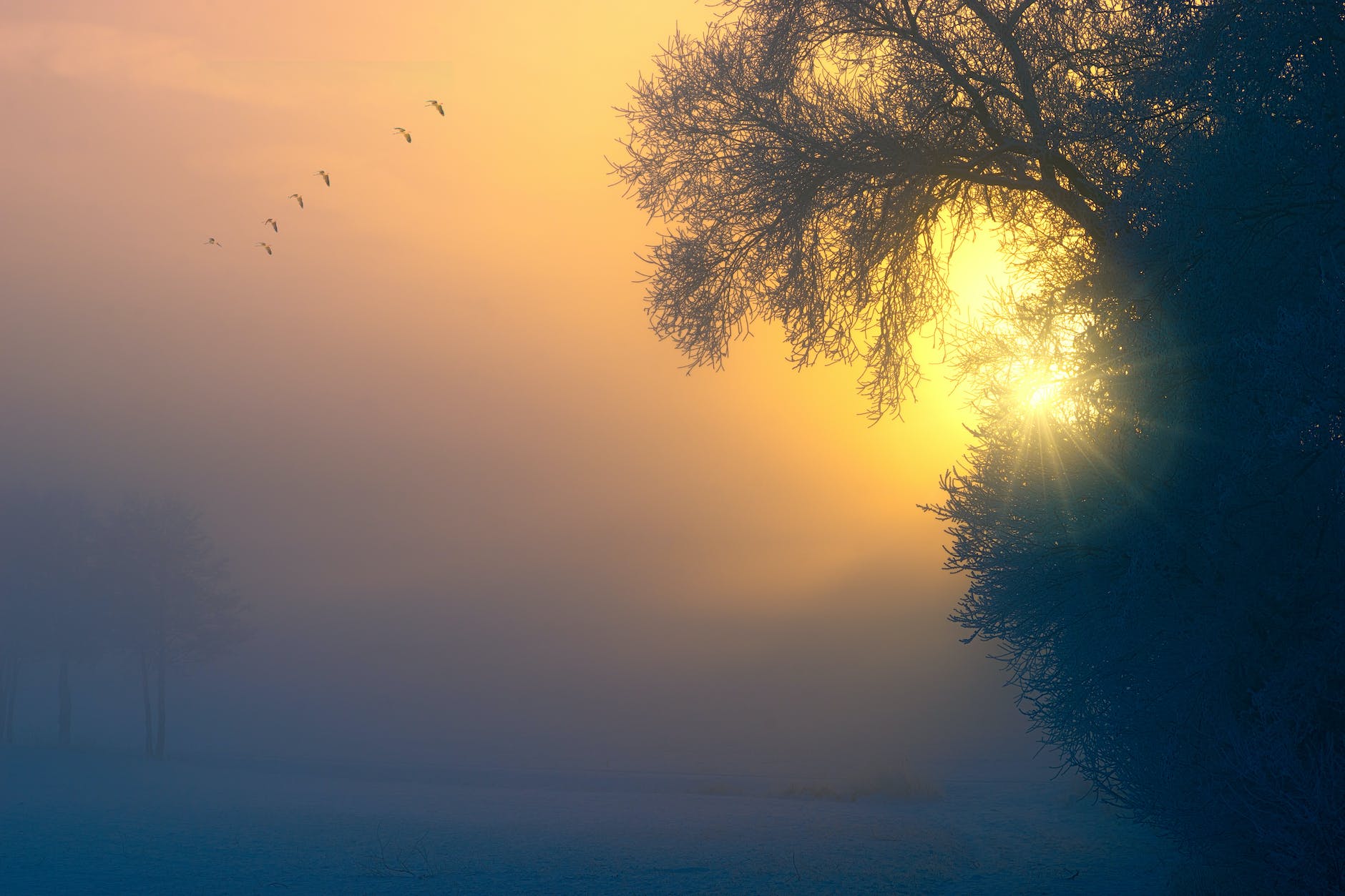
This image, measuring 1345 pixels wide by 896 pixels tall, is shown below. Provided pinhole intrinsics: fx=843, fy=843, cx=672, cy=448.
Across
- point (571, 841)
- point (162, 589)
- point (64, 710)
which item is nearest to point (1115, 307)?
point (571, 841)

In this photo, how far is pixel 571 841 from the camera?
15.9 metres

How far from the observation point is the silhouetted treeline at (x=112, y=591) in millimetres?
43406

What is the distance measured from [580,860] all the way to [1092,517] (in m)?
9.72

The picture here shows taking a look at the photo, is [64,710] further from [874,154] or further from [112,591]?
[874,154]

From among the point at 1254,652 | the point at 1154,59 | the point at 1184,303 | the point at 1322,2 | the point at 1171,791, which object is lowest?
the point at 1171,791

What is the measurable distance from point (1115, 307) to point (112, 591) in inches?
1941

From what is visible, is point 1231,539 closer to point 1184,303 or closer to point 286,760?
point 1184,303

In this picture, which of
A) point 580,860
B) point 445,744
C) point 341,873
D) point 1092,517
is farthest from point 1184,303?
point 445,744

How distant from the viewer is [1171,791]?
308 inches

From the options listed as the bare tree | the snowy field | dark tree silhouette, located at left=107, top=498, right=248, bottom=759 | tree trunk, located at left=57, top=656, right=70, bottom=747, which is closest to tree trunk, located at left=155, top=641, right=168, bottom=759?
dark tree silhouette, located at left=107, top=498, right=248, bottom=759

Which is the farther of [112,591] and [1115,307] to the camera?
[112,591]

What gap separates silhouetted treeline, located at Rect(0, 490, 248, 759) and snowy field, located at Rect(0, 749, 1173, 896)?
14.6 meters

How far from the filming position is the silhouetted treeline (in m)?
43.4

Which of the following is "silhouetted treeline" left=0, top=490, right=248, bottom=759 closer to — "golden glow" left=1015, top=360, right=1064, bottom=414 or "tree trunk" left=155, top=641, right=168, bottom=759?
"tree trunk" left=155, top=641, right=168, bottom=759
